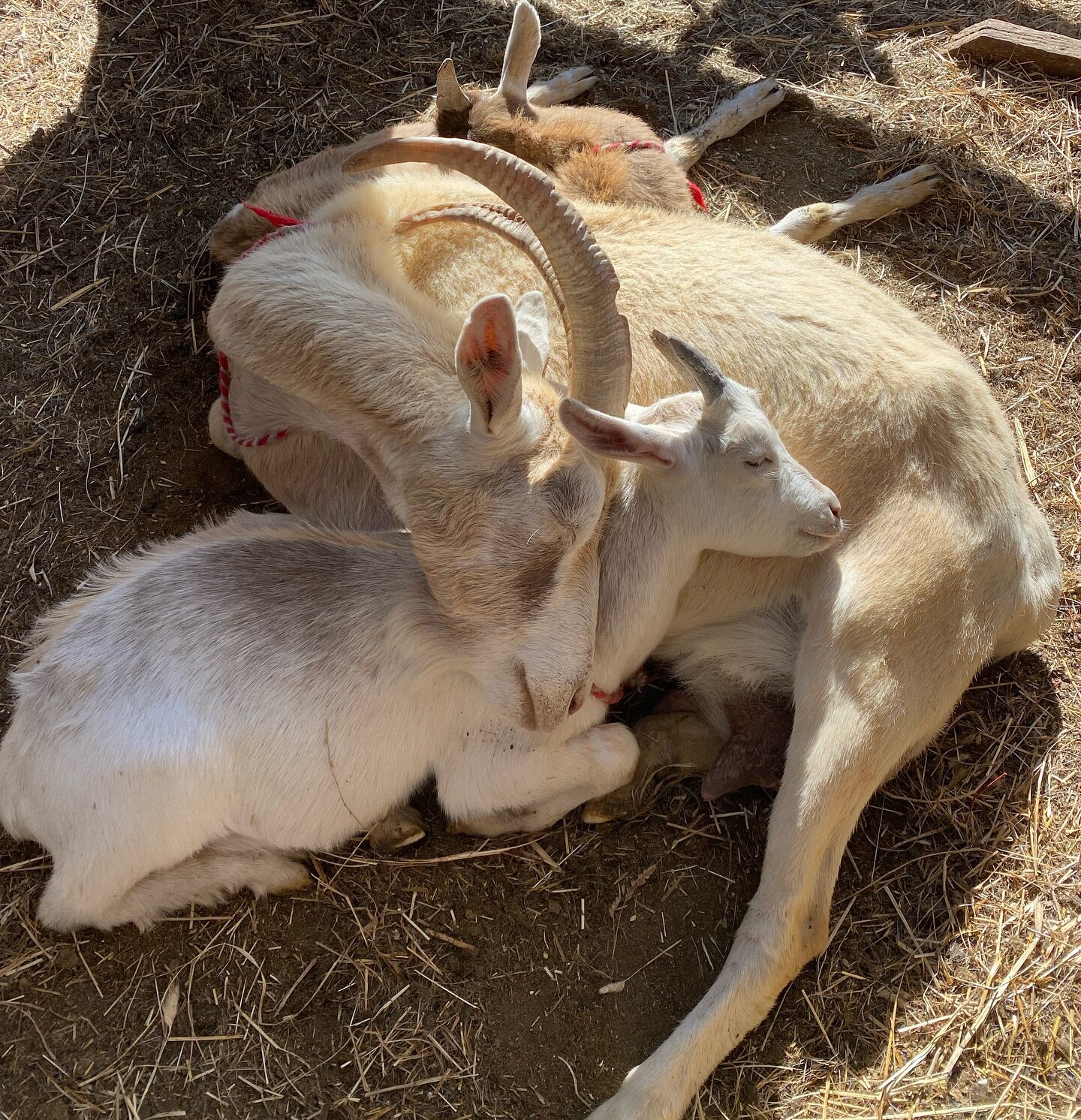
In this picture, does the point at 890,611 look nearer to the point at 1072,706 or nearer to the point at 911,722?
the point at 911,722

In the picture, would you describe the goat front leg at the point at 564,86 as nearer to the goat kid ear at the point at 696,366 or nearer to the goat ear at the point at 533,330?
the goat ear at the point at 533,330

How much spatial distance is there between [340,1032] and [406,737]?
37.3 inches

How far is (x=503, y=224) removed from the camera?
333cm

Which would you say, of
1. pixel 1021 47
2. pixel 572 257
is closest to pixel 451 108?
pixel 572 257

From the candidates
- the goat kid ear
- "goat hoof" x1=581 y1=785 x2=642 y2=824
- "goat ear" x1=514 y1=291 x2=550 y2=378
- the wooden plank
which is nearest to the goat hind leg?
"goat hoof" x1=581 y1=785 x2=642 y2=824

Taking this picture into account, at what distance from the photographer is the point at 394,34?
550cm

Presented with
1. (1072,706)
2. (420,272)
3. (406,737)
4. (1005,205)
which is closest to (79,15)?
(420,272)

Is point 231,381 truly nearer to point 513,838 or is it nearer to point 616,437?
point 616,437

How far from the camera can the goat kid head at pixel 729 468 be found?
10.3 feet

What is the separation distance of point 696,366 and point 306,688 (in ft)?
5.08

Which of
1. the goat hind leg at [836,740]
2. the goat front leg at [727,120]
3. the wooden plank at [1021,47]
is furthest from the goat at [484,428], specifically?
the wooden plank at [1021,47]

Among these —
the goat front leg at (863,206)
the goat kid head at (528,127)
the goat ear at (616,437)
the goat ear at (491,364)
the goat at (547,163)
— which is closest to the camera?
the goat ear at (491,364)

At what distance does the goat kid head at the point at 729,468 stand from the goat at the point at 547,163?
1306 mm

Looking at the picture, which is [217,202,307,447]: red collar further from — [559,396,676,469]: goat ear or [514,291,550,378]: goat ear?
[559,396,676,469]: goat ear
